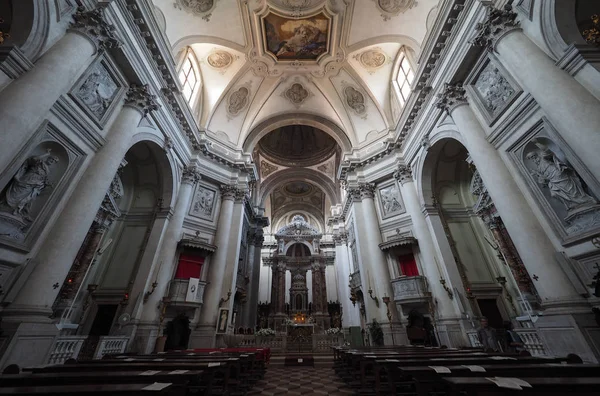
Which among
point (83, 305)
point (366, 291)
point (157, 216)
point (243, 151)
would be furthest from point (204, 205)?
point (366, 291)

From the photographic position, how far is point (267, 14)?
11602mm

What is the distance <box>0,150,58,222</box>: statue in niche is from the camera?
4.66m

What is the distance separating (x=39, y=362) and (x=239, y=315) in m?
11.3

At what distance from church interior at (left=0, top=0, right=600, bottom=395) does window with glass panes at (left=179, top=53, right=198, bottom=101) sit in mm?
238

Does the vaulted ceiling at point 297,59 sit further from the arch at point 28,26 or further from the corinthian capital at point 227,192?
the arch at point 28,26

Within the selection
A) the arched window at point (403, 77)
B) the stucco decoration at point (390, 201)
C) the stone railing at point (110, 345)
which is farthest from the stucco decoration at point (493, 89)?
the stone railing at point (110, 345)

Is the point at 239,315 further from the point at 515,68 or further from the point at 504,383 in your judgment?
the point at 515,68

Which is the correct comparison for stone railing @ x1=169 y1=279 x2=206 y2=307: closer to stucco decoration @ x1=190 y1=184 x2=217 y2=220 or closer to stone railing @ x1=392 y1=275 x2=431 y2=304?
stucco decoration @ x1=190 y1=184 x2=217 y2=220

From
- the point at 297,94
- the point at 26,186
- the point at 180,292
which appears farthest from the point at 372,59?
the point at 180,292

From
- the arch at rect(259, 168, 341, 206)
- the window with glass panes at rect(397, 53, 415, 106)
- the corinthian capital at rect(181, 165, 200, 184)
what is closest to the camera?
the corinthian capital at rect(181, 165, 200, 184)

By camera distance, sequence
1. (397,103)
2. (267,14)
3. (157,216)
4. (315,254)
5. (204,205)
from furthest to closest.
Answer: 1. (315,254)
2. (397,103)
3. (204,205)
4. (267,14)
5. (157,216)

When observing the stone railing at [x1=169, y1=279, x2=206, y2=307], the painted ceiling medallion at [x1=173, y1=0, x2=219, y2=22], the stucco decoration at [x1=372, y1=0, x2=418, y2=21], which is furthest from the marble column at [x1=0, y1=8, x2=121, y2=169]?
the stucco decoration at [x1=372, y1=0, x2=418, y2=21]

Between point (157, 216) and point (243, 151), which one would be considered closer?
point (157, 216)

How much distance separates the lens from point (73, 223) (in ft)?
18.2
